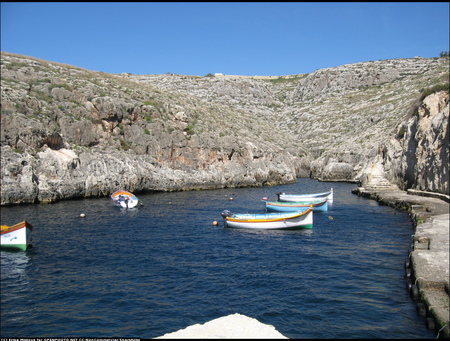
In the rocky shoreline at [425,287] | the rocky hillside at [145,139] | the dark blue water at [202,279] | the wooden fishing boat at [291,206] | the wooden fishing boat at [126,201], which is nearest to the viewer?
the rocky shoreline at [425,287]

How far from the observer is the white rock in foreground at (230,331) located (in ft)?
26.9

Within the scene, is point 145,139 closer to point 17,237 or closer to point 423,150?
point 17,237

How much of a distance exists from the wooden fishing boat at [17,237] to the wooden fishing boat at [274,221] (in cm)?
1894

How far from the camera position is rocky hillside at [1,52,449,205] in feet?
195

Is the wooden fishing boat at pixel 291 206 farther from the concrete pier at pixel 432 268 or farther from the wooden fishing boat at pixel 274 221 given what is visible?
the concrete pier at pixel 432 268

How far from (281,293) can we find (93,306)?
1019 cm

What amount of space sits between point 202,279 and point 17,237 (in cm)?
1695

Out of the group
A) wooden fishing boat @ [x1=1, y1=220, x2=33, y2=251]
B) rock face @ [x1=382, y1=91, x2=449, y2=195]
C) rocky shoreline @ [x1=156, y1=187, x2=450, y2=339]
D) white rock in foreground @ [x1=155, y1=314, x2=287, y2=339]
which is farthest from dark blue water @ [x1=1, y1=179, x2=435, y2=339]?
rock face @ [x1=382, y1=91, x2=449, y2=195]

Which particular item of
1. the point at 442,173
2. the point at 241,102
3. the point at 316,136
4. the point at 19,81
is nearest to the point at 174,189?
the point at 19,81

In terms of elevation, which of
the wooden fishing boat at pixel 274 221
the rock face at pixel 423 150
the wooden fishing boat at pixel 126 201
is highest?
the rock face at pixel 423 150

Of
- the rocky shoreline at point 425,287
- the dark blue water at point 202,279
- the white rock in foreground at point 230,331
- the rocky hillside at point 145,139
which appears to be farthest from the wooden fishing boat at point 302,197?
the white rock in foreground at point 230,331

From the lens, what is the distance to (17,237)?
3019 cm

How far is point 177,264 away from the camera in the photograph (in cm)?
2638

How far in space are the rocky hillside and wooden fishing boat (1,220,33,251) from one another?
83.5 feet
